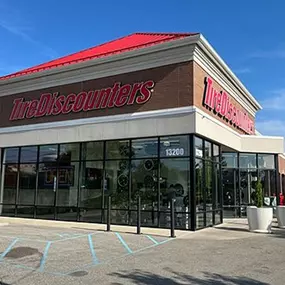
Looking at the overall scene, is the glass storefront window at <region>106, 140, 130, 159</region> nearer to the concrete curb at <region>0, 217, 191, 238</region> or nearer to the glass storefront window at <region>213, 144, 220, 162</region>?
the concrete curb at <region>0, 217, 191, 238</region>

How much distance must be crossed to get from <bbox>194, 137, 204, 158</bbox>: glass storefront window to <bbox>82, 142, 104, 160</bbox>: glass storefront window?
178 inches

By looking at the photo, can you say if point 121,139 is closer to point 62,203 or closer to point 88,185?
point 88,185

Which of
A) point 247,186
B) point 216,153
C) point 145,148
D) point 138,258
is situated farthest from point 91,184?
point 247,186

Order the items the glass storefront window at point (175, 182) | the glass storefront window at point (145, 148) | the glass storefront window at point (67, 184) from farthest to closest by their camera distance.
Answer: the glass storefront window at point (67, 184), the glass storefront window at point (145, 148), the glass storefront window at point (175, 182)

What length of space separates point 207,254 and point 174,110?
268 inches

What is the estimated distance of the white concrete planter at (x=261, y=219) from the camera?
14.0m

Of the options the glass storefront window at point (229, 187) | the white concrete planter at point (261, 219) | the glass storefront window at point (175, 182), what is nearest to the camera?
the white concrete planter at point (261, 219)

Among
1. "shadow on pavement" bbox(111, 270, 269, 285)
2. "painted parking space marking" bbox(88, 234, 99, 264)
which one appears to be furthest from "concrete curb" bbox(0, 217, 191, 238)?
"shadow on pavement" bbox(111, 270, 269, 285)

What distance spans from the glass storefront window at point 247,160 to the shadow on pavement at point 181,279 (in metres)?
14.5

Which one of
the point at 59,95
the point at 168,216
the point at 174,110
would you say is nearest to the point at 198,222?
the point at 168,216

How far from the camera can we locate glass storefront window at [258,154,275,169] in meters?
21.5

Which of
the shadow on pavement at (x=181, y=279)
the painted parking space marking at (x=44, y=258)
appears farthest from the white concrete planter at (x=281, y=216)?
the painted parking space marking at (x=44, y=258)

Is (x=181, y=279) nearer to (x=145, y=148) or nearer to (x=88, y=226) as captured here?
(x=88, y=226)

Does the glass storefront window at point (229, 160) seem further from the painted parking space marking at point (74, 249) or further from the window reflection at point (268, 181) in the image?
the painted parking space marking at point (74, 249)
